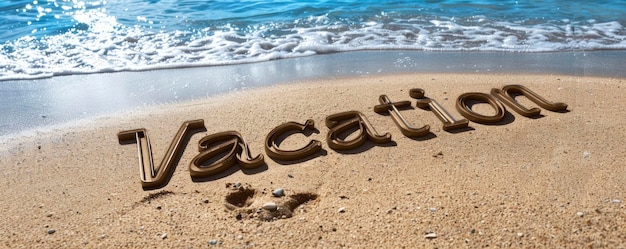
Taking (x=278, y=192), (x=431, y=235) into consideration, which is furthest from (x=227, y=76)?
(x=431, y=235)

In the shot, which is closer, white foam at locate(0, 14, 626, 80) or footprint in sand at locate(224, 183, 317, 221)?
footprint in sand at locate(224, 183, 317, 221)

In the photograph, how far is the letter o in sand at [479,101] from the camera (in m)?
4.59

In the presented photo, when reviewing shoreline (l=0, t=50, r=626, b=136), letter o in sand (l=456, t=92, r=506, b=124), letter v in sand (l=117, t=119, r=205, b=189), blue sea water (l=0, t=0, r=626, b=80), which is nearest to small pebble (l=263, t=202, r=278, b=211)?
letter v in sand (l=117, t=119, r=205, b=189)

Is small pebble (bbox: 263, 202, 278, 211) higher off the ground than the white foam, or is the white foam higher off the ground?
the white foam

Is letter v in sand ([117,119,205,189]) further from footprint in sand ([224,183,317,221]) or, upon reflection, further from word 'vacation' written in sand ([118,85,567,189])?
footprint in sand ([224,183,317,221])

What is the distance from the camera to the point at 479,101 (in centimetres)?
514

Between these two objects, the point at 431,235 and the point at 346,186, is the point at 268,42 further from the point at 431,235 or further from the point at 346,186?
the point at 431,235

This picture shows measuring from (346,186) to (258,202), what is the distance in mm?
606

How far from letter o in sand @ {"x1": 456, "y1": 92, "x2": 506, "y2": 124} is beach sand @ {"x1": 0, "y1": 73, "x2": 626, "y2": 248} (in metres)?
0.07

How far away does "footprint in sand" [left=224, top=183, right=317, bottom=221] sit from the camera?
11.0ft

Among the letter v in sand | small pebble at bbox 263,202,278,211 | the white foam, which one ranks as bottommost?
small pebble at bbox 263,202,278,211

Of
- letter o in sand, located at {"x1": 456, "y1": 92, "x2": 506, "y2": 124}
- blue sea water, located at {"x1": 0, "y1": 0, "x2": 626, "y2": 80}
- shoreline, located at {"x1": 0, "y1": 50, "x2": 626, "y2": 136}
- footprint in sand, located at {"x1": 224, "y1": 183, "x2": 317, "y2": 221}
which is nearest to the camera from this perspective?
footprint in sand, located at {"x1": 224, "y1": 183, "x2": 317, "y2": 221}

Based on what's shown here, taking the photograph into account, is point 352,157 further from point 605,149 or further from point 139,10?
point 139,10

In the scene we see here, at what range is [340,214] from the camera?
3316 mm
